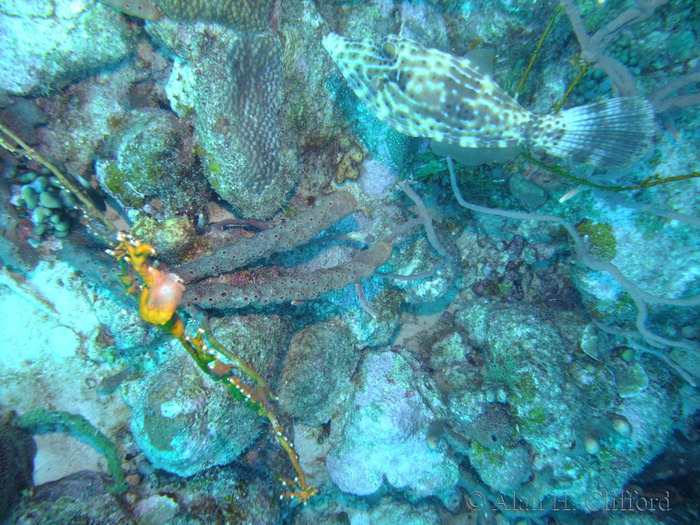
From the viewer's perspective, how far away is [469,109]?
124 inches

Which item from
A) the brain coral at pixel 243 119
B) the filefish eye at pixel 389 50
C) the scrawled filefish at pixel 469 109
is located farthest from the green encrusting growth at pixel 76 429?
the filefish eye at pixel 389 50

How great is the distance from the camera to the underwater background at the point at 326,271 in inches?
132

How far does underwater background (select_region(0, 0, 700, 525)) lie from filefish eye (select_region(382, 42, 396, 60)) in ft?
0.05

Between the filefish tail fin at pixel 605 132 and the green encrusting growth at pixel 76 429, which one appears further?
the green encrusting growth at pixel 76 429

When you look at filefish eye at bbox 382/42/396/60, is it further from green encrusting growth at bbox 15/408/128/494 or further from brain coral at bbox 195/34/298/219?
green encrusting growth at bbox 15/408/128/494

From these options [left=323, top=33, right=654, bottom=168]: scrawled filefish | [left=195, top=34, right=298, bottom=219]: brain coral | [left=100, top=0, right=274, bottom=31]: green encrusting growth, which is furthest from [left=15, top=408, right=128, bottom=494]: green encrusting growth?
[left=323, top=33, right=654, bottom=168]: scrawled filefish

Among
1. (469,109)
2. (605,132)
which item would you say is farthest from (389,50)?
(605,132)

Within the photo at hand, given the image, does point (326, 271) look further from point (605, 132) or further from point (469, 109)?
point (605, 132)

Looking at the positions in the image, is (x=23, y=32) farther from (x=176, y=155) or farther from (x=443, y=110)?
(x=443, y=110)

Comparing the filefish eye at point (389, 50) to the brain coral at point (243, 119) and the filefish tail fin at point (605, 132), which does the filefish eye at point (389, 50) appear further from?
the filefish tail fin at point (605, 132)

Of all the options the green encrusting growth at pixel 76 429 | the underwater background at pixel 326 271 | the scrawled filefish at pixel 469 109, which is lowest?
the green encrusting growth at pixel 76 429

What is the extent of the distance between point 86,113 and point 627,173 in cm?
724

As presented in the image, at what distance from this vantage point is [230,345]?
360 cm

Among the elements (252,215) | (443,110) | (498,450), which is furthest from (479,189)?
(498,450)
